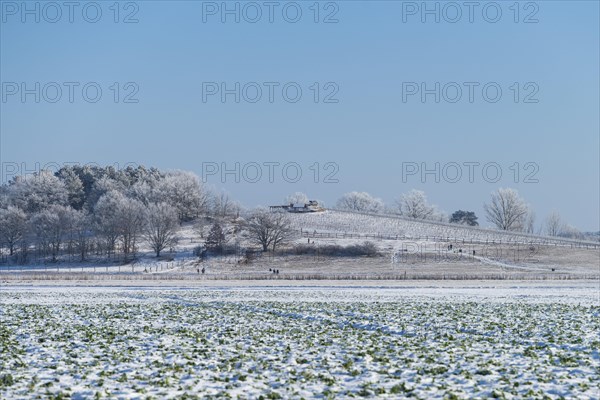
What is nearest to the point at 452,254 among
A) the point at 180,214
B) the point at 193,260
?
the point at 193,260

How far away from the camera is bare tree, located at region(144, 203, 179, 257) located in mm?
118125

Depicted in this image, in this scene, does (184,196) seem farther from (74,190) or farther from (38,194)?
(38,194)

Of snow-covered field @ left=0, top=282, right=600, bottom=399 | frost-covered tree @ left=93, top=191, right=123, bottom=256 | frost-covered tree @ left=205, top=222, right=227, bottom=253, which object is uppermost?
frost-covered tree @ left=93, top=191, right=123, bottom=256

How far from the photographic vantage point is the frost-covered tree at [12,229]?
12781cm

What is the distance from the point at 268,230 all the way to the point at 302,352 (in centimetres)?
9808

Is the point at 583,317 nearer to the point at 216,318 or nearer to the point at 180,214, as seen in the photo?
the point at 216,318

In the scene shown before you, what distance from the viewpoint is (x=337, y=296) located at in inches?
1911

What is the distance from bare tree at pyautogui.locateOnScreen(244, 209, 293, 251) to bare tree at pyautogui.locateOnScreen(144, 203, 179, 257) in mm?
12787

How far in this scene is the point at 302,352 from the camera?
22938mm

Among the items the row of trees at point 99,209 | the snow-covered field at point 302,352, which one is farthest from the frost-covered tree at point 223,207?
the snow-covered field at point 302,352

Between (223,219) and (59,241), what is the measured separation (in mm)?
34499

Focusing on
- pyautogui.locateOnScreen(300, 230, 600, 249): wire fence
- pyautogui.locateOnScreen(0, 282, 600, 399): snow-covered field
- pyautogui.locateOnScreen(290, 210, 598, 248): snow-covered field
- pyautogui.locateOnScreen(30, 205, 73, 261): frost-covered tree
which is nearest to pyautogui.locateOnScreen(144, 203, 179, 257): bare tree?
pyautogui.locateOnScreen(30, 205, 73, 261): frost-covered tree

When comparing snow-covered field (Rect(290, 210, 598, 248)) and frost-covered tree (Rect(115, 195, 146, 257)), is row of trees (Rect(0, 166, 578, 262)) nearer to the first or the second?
frost-covered tree (Rect(115, 195, 146, 257))

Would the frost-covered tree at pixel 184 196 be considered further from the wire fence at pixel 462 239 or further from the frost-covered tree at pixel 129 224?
the wire fence at pixel 462 239
